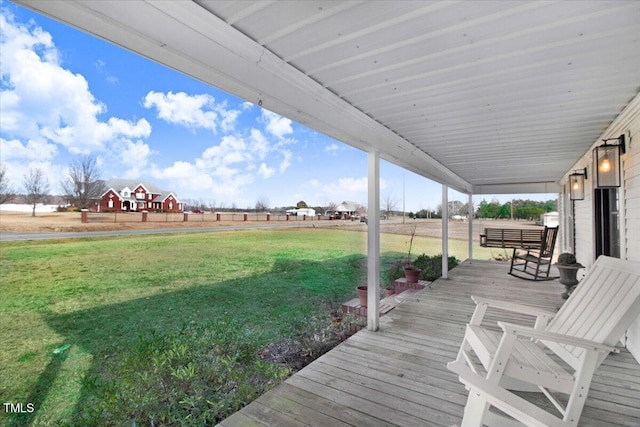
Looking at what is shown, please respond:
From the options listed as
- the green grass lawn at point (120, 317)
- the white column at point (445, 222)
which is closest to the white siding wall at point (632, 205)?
the white column at point (445, 222)

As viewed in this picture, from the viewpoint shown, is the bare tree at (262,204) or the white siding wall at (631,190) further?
the bare tree at (262,204)

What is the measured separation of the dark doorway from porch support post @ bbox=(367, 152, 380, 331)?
8.85 feet

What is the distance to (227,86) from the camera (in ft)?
5.13

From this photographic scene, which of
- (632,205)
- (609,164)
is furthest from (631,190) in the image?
(609,164)

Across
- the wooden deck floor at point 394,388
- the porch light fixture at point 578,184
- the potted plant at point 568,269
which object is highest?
the porch light fixture at point 578,184

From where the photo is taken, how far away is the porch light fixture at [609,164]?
2822 millimetres

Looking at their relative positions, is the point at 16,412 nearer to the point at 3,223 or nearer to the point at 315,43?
the point at 3,223

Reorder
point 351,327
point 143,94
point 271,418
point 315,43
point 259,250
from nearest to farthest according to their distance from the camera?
point 315,43 < point 271,418 < point 143,94 < point 351,327 < point 259,250

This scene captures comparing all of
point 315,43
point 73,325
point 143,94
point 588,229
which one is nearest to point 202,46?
point 315,43

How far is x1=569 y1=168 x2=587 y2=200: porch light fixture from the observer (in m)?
4.57

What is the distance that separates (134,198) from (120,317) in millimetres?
1060

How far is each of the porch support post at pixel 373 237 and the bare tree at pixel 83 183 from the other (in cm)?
235

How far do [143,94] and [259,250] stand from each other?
2451 millimetres

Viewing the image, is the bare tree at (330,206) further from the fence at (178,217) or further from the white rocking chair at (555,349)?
the white rocking chair at (555,349)
